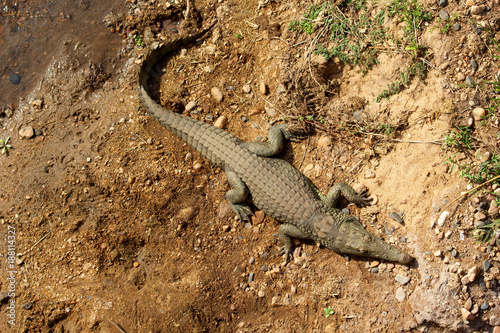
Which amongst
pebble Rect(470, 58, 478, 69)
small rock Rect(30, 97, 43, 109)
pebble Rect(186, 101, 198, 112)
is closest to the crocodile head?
pebble Rect(470, 58, 478, 69)

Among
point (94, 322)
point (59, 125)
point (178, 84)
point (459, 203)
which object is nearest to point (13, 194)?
point (59, 125)

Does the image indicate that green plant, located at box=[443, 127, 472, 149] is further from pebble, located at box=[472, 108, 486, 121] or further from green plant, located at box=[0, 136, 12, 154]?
green plant, located at box=[0, 136, 12, 154]

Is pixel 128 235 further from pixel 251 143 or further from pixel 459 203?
pixel 459 203

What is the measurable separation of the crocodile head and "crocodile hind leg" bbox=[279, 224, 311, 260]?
335mm

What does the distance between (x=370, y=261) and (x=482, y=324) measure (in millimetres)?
1335

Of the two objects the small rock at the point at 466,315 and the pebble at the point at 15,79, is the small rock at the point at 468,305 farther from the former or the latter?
the pebble at the point at 15,79

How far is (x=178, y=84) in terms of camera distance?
516cm

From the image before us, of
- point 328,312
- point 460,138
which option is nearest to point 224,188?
point 328,312

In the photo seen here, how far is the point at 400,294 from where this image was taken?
13.1 feet

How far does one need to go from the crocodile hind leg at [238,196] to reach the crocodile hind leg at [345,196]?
1130 mm

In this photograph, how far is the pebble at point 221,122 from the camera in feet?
16.2

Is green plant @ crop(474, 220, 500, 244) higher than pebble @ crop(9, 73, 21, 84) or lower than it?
lower

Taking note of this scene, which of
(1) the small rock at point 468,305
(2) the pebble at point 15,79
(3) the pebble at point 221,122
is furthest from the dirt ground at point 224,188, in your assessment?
(2) the pebble at point 15,79

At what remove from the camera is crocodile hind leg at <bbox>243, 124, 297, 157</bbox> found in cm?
457
